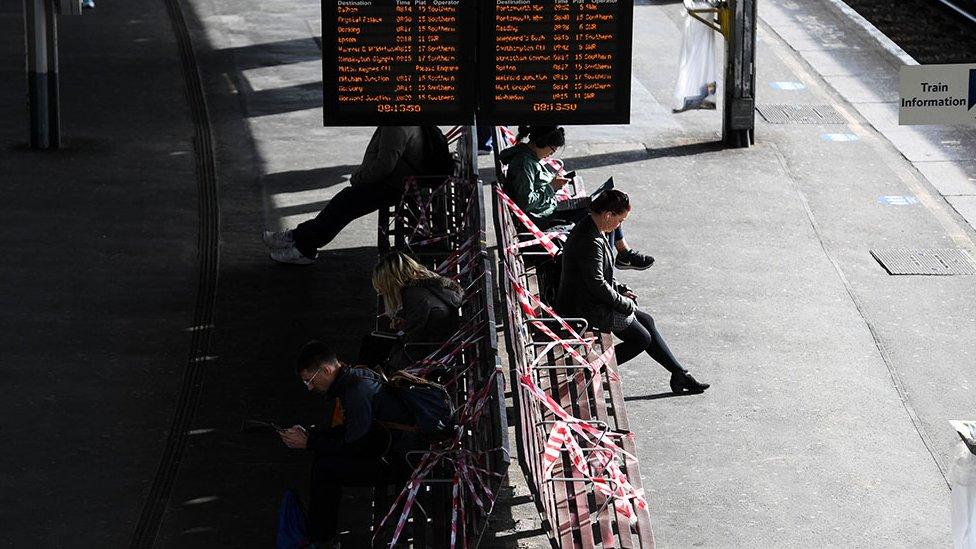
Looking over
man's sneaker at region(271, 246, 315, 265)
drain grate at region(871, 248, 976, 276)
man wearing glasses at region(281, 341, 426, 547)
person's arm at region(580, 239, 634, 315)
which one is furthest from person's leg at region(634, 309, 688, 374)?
man's sneaker at region(271, 246, 315, 265)

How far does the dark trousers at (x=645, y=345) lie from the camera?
10.8m

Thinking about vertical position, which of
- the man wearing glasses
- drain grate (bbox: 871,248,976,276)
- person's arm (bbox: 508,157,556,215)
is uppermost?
person's arm (bbox: 508,157,556,215)

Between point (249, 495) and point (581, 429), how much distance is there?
212cm

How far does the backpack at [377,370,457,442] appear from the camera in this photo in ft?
27.9

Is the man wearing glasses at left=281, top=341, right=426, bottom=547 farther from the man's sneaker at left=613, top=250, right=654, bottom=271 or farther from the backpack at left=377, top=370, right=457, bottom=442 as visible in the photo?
the man's sneaker at left=613, top=250, right=654, bottom=271

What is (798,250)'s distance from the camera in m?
14.0

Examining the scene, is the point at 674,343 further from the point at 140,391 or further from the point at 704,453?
the point at 140,391

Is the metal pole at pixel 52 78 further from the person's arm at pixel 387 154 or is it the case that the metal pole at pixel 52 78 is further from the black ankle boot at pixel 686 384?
the black ankle boot at pixel 686 384

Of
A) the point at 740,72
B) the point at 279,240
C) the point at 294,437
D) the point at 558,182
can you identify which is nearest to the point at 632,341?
the point at 558,182

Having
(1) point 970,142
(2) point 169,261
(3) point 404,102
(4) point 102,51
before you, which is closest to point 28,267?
(2) point 169,261

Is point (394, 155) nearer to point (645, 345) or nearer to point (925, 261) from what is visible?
point (645, 345)

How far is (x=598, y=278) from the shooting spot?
10406 millimetres

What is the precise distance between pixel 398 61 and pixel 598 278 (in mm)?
2308

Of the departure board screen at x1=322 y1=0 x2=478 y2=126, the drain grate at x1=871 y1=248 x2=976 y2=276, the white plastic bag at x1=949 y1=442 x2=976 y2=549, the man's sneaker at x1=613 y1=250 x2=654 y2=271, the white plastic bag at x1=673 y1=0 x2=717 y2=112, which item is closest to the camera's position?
the white plastic bag at x1=949 y1=442 x2=976 y2=549
